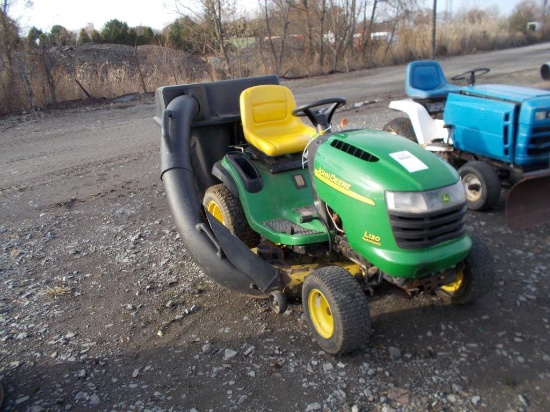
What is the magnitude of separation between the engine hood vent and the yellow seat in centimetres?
74

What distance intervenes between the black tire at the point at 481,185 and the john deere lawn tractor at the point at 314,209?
1854 mm

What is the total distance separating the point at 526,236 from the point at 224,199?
8.67ft

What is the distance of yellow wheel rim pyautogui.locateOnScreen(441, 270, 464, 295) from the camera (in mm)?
2980

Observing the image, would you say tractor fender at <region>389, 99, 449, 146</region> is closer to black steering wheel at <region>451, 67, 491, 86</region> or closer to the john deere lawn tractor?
black steering wheel at <region>451, 67, 491, 86</region>

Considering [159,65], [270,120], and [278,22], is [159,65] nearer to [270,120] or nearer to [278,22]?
[278,22]

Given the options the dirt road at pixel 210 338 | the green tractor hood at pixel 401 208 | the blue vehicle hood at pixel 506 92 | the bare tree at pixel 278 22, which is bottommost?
the dirt road at pixel 210 338

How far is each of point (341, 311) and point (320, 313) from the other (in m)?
0.34

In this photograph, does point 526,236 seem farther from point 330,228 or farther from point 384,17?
point 384,17

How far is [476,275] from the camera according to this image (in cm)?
290

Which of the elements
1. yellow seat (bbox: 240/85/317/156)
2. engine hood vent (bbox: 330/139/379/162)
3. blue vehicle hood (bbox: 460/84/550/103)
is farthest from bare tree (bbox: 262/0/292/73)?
engine hood vent (bbox: 330/139/379/162)

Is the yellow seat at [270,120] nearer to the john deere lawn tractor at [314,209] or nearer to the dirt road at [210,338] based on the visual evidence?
the john deere lawn tractor at [314,209]

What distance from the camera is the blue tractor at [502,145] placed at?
4.31 meters

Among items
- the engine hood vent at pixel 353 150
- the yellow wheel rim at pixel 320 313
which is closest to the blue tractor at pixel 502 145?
the engine hood vent at pixel 353 150

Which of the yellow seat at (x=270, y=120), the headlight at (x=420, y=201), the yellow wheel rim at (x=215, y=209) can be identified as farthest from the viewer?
the yellow wheel rim at (x=215, y=209)
